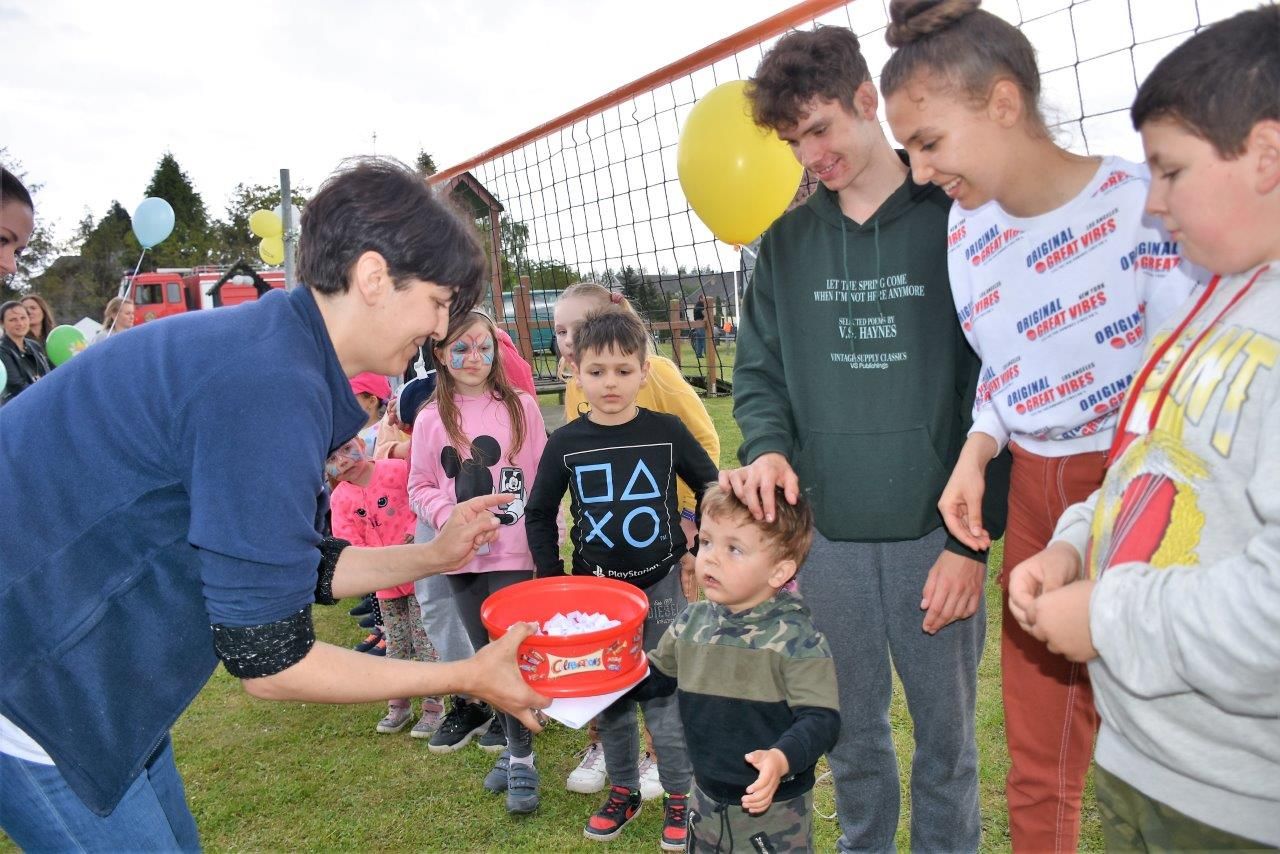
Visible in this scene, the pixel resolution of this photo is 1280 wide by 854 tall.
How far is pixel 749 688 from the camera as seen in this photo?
1.98 metres

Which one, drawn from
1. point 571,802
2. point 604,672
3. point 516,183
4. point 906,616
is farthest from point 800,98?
point 516,183

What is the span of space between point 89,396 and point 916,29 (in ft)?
5.61

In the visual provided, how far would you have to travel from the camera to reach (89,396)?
5.00ft

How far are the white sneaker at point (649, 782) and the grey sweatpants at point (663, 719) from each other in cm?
20

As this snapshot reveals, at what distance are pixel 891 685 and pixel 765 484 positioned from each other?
64cm

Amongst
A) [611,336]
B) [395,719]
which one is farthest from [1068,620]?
[395,719]

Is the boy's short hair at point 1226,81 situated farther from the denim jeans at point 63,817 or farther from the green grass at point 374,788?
the green grass at point 374,788

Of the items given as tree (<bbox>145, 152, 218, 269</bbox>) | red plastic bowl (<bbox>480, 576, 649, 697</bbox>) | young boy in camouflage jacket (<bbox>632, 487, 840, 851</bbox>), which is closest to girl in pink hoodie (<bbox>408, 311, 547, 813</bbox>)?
red plastic bowl (<bbox>480, 576, 649, 697</bbox>)

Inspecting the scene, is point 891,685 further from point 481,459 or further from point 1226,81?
point 481,459

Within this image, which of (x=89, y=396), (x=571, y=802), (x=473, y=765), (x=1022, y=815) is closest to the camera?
(x=89, y=396)

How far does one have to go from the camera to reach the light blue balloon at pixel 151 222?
26.3 ft

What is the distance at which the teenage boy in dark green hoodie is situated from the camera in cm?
204

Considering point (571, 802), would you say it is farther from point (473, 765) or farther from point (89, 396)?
point (89, 396)

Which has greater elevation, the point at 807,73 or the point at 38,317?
the point at 38,317
